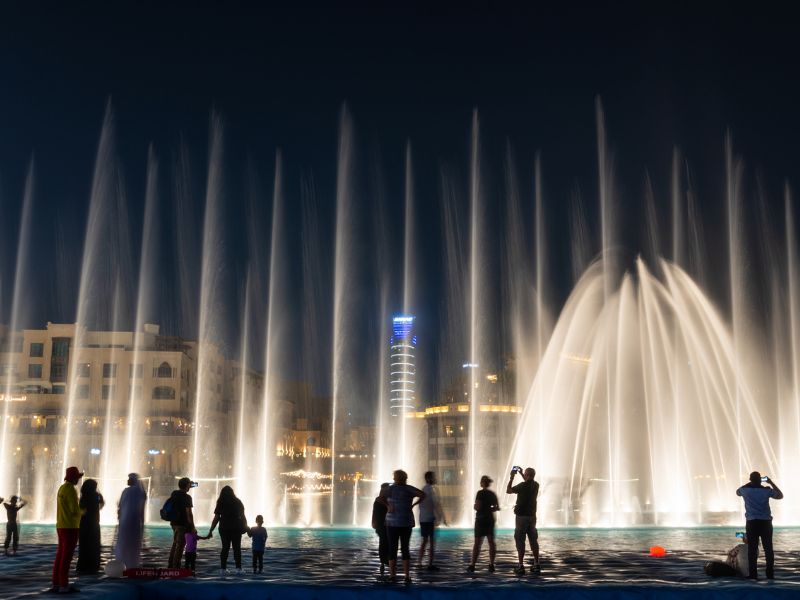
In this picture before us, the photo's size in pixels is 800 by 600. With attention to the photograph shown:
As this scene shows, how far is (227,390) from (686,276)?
259 ft

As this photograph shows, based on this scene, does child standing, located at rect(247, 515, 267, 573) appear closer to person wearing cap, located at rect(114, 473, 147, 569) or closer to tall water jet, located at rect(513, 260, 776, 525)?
person wearing cap, located at rect(114, 473, 147, 569)

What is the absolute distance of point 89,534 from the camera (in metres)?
13.0

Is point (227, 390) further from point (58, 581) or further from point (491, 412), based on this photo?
point (58, 581)

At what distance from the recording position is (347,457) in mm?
166000

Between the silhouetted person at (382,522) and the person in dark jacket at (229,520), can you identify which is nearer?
the silhouetted person at (382,522)

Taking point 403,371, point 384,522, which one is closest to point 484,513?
point 384,522

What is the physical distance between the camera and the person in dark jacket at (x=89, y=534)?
42.2 feet

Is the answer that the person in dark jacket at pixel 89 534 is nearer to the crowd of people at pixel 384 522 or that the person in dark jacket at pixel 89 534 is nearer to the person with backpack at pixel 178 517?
the crowd of people at pixel 384 522

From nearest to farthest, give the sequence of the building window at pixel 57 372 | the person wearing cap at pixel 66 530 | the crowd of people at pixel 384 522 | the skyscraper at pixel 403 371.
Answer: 1. the person wearing cap at pixel 66 530
2. the crowd of people at pixel 384 522
3. the building window at pixel 57 372
4. the skyscraper at pixel 403 371

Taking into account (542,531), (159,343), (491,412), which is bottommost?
(542,531)

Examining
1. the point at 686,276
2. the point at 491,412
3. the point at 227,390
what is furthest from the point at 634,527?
the point at 227,390

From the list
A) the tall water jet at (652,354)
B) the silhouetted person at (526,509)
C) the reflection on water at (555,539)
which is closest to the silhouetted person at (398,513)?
the silhouetted person at (526,509)

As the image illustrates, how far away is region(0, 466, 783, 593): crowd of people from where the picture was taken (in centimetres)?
1199

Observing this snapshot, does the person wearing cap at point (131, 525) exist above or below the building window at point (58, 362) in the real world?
below
